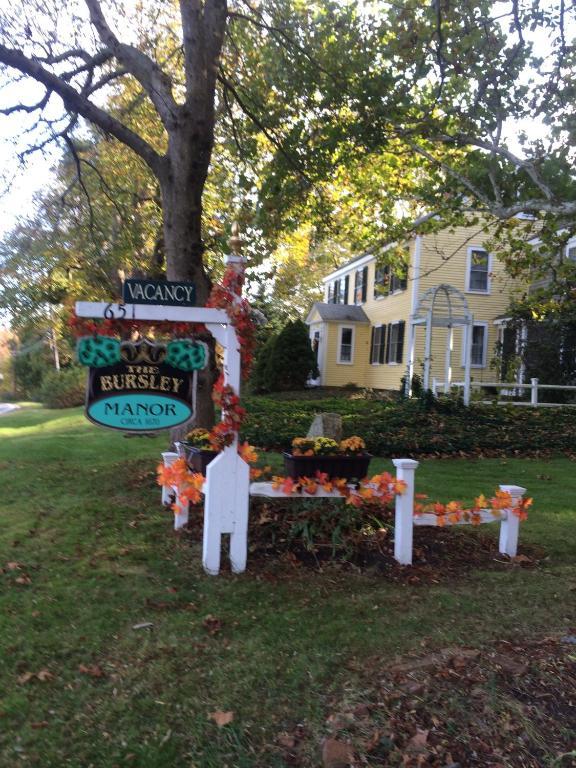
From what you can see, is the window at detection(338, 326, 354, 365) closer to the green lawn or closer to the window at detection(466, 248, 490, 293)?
the window at detection(466, 248, 490, 293)

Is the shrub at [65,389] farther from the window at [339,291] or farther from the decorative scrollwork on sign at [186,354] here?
the decorative scrollwork on sign at [186,354]

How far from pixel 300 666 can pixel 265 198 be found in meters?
8.89

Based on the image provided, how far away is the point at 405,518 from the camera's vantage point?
202 inches

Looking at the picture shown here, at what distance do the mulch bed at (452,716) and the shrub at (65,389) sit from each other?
2206 cm

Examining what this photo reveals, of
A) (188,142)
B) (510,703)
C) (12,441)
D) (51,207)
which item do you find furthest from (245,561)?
(51,207)

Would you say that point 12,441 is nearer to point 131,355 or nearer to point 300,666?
point 131,355

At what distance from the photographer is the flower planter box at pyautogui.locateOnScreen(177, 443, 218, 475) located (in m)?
5.44

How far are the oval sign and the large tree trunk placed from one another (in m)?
3.07

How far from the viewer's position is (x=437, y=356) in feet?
74.4

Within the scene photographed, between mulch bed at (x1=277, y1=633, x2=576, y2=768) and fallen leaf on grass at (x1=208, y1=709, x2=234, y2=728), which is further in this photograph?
fallen leaf on grass at (x1=208, y1=709, x2=234, y2=728)

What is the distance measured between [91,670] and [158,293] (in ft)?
8.17

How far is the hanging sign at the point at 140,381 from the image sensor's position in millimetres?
4496

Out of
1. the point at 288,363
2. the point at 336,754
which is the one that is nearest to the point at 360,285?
the point at 288,363

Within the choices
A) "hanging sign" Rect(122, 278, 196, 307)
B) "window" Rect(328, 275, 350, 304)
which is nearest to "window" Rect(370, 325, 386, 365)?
"window" Rect(328, 275, 350, 304)
